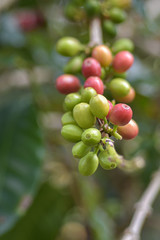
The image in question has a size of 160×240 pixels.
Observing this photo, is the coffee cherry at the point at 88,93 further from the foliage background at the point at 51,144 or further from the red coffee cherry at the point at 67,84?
the foliage background at the point at 51,144

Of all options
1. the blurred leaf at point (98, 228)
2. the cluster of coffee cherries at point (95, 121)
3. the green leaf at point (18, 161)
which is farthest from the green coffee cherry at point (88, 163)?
the blurred leaf at point (98, 228)

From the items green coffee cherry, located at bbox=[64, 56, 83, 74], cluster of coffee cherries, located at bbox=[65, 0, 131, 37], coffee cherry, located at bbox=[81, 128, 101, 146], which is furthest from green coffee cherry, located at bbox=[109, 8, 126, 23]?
coffee cherry, located at bbox=[81, 128, 101, 146]

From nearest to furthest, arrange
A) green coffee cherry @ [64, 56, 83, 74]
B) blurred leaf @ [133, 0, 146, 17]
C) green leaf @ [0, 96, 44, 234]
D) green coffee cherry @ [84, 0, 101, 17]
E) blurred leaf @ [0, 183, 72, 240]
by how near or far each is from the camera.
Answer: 1. green coffee cherry @ [64, 56, 83, 74]
2. green coffee cherry @ [84, 0, 101, 17]
3. blurred leaf @ [133, 0, 146, 17]
4. green leaf @ [0, 96, 44, 234]
5. blurred leaf @ [0, 183, 72, 240]

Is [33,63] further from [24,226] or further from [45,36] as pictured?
[24,226]

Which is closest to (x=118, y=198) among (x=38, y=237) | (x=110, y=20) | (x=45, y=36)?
(x=38, y=237)

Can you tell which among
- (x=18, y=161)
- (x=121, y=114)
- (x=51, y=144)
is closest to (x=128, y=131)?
(x=121, y=114)

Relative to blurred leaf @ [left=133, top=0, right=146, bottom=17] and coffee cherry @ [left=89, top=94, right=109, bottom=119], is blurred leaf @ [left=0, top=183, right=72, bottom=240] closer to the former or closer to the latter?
blurred leaf @ [left=133, top=0, right=146, bottom=17]

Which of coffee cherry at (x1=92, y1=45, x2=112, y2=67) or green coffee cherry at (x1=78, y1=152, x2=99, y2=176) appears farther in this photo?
coffee cherry at (x1=92, y1=45, x2=112, y2=67)
